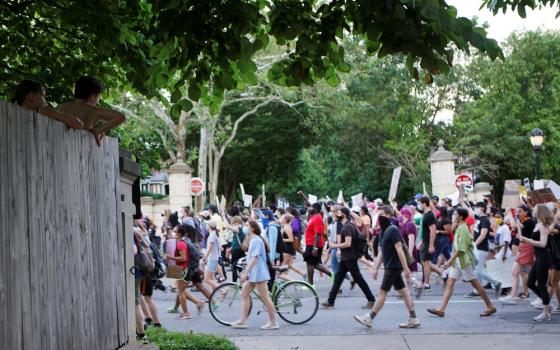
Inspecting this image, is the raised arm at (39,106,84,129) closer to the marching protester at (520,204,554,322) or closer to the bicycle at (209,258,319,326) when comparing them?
the bicycle at (209,258,319,326)

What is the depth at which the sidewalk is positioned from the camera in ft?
34.3

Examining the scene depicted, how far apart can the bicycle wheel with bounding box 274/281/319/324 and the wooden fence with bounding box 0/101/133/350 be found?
20.5 feet

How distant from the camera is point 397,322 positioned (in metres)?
12.8

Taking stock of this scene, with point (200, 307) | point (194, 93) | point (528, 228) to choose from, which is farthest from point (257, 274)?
point (194, 93)

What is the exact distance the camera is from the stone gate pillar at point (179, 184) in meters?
37.0

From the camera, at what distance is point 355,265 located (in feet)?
46.4

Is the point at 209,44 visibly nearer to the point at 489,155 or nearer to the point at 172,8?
the point at 172,8

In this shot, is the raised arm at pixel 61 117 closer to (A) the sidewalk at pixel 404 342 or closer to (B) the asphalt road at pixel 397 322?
(A) the sidewalk at pixel 404 342

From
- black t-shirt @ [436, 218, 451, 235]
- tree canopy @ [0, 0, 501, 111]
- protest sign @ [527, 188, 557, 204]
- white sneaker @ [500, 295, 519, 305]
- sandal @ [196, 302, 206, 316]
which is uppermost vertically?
tree canopy @ [0, 0, 501, 111]

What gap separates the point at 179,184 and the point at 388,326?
25.6m

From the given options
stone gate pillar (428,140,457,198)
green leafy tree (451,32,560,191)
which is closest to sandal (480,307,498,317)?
stone gate pillar (428,140,457,198)

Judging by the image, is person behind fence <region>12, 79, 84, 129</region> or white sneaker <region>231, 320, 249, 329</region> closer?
person behind fence <region>12, 79, 84, 129</region>

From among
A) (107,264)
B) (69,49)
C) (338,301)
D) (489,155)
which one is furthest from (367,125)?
(107,264)

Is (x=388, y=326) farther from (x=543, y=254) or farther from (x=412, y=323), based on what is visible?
(x=543, y=254)
